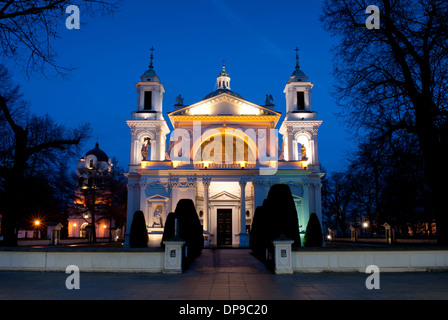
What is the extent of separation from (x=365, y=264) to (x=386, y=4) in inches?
420

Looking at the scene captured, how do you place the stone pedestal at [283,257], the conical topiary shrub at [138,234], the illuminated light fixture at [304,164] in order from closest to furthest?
the stone pedestal at [283,257], the conical topiary shrub at [138,234], the illuminated light fixture at [304,164]

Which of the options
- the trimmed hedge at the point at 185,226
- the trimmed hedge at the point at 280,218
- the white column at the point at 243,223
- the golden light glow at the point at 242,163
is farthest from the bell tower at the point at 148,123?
the trimmed hedge at the point at 280,218

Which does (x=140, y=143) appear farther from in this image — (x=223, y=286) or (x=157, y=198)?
(x=223, y=286)

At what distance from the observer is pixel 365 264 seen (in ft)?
50.9

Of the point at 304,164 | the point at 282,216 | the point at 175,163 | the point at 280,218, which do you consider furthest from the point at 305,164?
the point at 280,218

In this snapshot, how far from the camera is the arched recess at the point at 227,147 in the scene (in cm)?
4353

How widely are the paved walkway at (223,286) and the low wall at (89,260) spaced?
0.48 meters

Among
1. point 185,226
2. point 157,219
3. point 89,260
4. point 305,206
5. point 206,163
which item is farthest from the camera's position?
point 206,163

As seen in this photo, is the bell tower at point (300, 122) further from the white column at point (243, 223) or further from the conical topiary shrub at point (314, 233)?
the conical topiary shrub at point (314, 233)

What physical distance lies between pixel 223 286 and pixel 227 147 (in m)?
32.7

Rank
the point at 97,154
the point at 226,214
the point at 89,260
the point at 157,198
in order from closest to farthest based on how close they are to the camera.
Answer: the point at 89,260
the point at 157,198
the point at 226,214
the point at 97,154

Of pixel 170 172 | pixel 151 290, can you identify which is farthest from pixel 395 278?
pixel 170 172

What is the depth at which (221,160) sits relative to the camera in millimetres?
43969
